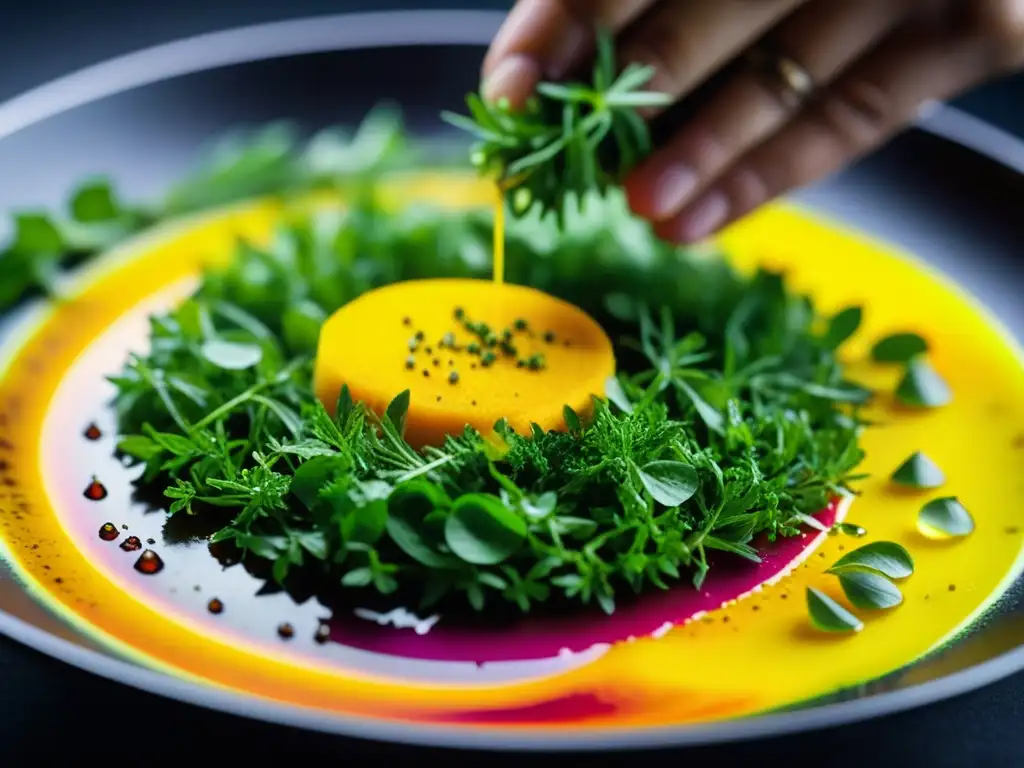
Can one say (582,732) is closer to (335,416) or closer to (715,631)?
(715,631)

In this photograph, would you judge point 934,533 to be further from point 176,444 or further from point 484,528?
point 176,444

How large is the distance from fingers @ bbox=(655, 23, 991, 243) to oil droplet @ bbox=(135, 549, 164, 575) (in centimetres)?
100

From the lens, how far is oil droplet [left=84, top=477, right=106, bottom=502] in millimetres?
1848

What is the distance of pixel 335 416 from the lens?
1843 millimetres

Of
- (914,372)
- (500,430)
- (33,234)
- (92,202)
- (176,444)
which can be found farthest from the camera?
(92,202)

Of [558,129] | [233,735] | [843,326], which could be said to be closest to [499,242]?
[558,129]

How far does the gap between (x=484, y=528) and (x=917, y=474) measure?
69cm

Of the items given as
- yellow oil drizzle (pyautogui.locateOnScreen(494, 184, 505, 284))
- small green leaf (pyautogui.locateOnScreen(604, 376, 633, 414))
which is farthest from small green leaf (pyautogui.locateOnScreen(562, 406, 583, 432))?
yellow oil drizzle (pyautogui.locateOnScreen(494, 184, 505, 284))

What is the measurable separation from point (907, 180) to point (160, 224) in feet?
4.84

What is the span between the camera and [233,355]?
6.41 ft

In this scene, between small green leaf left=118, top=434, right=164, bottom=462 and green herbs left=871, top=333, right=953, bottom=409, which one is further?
green herbs left=871, top=333, right=953, bottom=409

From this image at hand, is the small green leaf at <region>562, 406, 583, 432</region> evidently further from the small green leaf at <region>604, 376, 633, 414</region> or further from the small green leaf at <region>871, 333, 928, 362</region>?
the small green leaf at <region>871, 333, 928, 362</region>

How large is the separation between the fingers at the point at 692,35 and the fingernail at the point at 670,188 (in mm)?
123

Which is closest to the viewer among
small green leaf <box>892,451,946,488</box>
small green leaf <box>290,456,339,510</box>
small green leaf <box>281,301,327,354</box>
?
small green leaf <box>290,456,339,510</box>
